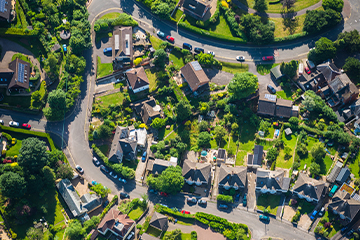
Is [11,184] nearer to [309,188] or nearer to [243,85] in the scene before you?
[243,85]

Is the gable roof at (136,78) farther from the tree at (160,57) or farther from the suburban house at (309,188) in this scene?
the suburban house at (309,188)

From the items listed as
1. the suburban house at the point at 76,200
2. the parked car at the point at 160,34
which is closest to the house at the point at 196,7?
the parked car at the point at 160,34

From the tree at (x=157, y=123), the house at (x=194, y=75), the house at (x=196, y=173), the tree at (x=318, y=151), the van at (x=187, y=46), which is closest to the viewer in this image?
the tree at (x=318, y=151)

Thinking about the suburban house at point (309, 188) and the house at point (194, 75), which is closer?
the suburban house at point (309, 188)

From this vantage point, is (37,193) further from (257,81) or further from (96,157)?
(257,81)

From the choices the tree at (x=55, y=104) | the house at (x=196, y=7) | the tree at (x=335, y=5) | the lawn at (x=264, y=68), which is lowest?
the lawn at (x=264, y=68)

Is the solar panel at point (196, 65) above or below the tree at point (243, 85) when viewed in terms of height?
above

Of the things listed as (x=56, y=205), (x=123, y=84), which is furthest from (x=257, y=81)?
(x=56, y=205)
